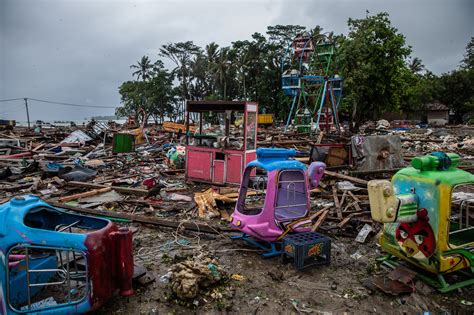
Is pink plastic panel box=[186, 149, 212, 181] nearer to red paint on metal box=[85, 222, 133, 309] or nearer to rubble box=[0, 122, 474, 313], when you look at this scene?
rubble box=[0, 122, 474, 313]

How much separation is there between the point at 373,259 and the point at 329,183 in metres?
4.29

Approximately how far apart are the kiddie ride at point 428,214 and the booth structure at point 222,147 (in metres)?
5.41

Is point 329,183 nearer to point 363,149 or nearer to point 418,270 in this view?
point 363,149

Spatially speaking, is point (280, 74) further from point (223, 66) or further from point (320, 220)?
point (320, 220)

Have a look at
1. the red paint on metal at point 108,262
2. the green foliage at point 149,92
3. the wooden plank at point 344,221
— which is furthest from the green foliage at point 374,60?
the green foliage at point 149,92

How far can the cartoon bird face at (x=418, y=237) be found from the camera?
405 cm

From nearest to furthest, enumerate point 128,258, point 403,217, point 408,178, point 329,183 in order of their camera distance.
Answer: point 128,258 → point 403,217 → point 408,178 → point 329,183

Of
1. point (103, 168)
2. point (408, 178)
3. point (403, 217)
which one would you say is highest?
point (408, 178)

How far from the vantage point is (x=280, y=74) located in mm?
48625

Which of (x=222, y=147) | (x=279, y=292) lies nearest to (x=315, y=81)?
(x=222, y=147)

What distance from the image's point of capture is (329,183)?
31.1 feet

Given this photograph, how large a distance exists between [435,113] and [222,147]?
4977 centimetres

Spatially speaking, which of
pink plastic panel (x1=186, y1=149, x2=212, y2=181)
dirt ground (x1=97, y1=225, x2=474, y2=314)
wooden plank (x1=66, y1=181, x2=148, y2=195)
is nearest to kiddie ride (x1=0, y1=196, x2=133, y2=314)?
dirt ground (x1=97, y1=225, x2=474, y2=314)

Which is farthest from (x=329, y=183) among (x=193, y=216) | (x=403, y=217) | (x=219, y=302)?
(x=219, y=302)
